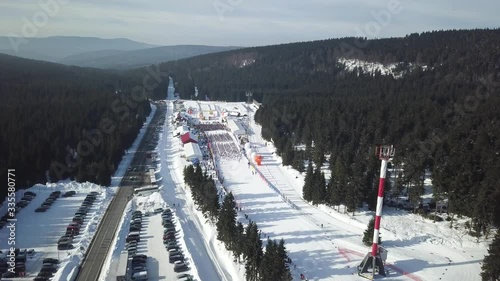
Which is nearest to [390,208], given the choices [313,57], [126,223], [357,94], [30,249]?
[126,223]

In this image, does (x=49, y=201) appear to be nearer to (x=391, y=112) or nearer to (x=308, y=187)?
(x=308, y=187)

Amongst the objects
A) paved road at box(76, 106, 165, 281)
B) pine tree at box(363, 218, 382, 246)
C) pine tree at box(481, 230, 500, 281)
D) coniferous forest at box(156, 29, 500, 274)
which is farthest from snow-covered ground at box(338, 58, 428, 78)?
pine tree at box(481, 230, 500, 281)

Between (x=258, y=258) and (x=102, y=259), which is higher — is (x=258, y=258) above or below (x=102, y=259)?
above

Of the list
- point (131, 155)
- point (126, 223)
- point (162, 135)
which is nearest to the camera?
point (126, 223)

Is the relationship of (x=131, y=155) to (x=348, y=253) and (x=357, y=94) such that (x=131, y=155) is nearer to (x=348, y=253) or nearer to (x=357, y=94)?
(x=348, y=253)

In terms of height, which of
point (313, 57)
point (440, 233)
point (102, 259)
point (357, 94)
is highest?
point (313, 57)

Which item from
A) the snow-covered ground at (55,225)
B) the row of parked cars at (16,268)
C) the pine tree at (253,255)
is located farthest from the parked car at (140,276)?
the row of parked cars at (16,268)
